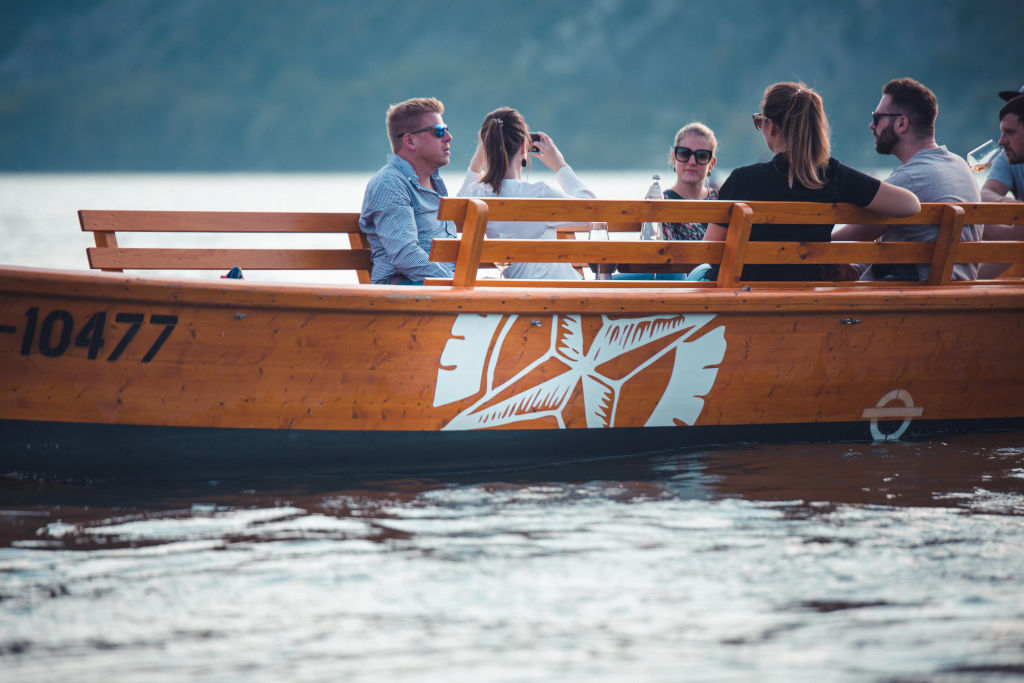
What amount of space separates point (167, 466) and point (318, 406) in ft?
2.37

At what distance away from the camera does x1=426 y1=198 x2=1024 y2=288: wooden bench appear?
17.6 feet

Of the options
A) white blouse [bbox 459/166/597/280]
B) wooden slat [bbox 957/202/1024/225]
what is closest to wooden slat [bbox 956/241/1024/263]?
wooden slat [bbox 957/202/1024/225]

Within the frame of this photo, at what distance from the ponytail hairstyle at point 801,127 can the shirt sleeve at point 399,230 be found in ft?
5.96

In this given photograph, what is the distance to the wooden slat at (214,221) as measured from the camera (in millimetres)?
6340

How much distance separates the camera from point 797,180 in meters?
5.89

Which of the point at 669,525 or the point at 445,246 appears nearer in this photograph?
the point at 669,525

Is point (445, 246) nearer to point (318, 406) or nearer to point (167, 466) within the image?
point (318, 406)

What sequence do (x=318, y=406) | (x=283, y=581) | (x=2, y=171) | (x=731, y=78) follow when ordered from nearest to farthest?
(x=283, y=581) → (x=318, y=406) → (x=2, y=171) → (x=731, y=78)

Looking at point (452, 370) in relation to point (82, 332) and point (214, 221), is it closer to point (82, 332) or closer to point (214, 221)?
point (82, 332)

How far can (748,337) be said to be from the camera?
18.7ft

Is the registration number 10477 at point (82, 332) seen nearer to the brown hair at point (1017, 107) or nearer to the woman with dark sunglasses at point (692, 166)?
the woman with dark sunglasses at point (692, 166)

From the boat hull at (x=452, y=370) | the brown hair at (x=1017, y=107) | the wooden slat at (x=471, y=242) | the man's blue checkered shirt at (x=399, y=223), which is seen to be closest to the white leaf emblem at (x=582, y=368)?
the boat hull at (x=452, y=370)

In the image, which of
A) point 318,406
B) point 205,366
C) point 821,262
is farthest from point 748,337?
point 205,366

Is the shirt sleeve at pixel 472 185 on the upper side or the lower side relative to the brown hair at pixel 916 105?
lower
